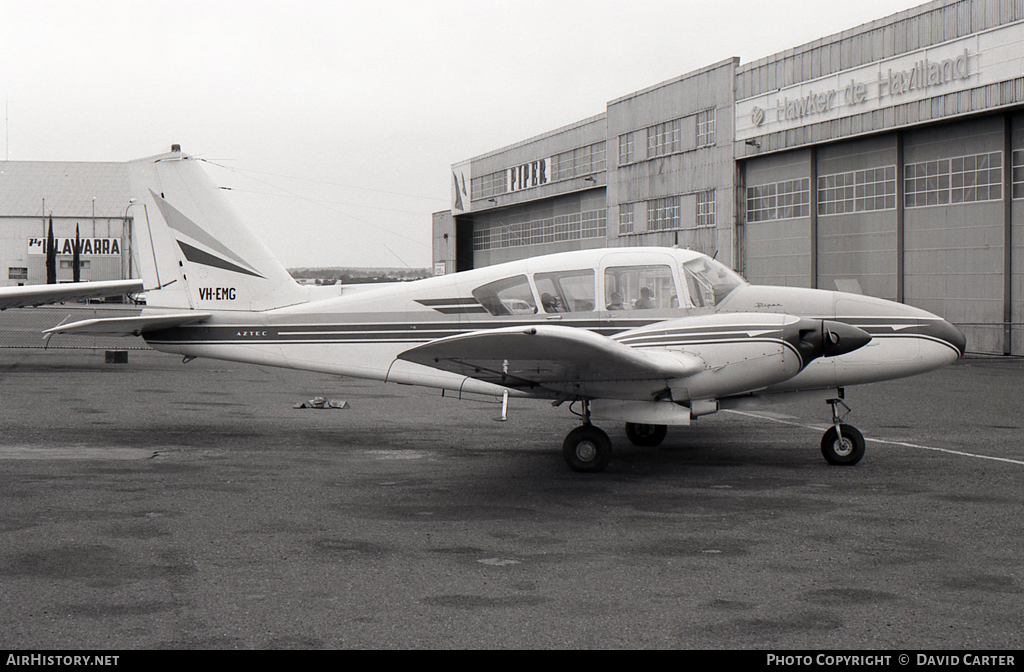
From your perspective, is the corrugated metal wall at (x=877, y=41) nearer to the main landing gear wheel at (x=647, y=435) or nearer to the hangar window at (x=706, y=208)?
the hangar window at (x=706, y=208)

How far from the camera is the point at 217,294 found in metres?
10.6

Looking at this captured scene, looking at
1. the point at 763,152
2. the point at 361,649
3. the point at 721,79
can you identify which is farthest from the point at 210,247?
the point at 721,79

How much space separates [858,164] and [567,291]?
77.5 feet

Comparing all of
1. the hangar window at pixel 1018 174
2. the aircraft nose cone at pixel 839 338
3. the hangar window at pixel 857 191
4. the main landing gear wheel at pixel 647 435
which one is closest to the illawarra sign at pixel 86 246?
the hangar window at pixel 857 191

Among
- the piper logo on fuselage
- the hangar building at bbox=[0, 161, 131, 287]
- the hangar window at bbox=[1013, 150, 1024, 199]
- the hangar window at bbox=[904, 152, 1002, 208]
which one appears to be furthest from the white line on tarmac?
the hangar building at bbox=[0, 161, 131, 287]

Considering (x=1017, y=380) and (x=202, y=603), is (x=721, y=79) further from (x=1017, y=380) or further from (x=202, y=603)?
(x=202, y=603)

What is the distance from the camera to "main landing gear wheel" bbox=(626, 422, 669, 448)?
1016 centimetres

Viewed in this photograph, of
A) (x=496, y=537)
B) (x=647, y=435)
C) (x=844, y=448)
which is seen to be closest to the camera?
(x=496, y=537)

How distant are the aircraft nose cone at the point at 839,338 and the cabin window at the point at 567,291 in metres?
2.30

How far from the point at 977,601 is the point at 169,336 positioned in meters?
8.77

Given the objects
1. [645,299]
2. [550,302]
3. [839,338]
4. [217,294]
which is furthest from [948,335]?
[217,294]

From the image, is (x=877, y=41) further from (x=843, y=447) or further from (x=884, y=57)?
(x=843, y=447)

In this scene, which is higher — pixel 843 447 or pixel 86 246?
pixel 86 246

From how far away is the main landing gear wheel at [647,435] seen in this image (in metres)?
10.2
